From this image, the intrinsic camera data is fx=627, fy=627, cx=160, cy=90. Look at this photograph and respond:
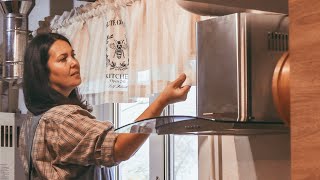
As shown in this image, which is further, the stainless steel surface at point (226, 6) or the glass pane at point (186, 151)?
the glass pane at point (186, 151)

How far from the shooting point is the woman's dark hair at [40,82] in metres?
2.04

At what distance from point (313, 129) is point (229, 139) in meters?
0.83

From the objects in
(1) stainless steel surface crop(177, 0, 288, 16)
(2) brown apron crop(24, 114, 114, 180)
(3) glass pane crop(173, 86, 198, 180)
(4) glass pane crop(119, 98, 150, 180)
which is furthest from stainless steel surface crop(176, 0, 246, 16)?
(4) glass pane crop(119, 98, 150, 180)

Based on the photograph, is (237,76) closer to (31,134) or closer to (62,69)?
(31,134)

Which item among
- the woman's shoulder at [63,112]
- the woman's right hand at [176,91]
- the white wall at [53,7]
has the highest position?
the white wall at [53,7]

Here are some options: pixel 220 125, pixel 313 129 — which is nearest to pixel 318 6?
pixel 313 129

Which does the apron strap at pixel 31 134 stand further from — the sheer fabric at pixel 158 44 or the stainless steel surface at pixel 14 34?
the stainless steel surface at pixel 14 34

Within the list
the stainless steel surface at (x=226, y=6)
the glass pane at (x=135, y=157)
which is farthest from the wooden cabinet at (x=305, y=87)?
the glass pane at (x=135, y=157)

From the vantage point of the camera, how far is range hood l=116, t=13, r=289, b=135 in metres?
1.29

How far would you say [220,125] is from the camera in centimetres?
123

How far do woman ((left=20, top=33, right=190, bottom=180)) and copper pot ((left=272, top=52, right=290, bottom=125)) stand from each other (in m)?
0.35

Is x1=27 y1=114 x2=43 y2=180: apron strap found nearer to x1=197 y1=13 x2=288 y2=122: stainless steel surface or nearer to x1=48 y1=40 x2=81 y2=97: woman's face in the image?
x1=48 y1=40 x2=81 y2=97: woman's face

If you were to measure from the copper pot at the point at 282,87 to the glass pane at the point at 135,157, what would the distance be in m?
1.49

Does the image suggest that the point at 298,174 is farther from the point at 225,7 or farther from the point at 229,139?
the point at 229,139
